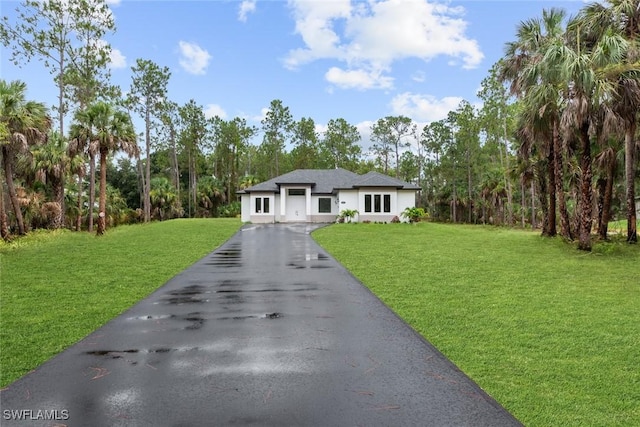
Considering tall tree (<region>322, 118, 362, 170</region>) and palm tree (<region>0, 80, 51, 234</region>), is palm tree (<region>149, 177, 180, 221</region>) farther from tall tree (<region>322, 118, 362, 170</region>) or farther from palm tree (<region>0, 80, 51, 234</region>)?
tall tree (<region>322, 118, 362, 170</region>)

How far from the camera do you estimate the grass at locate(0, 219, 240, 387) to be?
16.7ft

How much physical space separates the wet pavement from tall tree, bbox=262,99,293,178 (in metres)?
50.3

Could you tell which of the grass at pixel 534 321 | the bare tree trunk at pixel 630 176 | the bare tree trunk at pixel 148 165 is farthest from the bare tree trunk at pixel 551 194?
the bare tree trunk at pixel 148 165

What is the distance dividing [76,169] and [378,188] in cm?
2191

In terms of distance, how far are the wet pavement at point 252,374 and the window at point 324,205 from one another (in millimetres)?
28130

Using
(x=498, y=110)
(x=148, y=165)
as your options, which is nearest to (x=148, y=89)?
(x=148, y=165)

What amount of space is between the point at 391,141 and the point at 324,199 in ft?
95.7

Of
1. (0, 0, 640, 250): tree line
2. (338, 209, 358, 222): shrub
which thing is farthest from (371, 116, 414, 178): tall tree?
(338, 209, 358, 222): shrub

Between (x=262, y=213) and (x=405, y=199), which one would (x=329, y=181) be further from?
(x=405, y=199)

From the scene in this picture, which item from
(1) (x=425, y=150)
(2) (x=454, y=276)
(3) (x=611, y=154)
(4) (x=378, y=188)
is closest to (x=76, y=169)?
(4) (x=378, y=188)

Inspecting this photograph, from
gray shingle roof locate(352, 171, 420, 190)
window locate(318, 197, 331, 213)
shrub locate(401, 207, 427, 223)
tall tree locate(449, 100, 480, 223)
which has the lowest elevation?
shrub locate(401, 207, 427, 223)

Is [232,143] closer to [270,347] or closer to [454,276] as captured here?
[454,276]

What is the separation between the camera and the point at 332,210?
116ft

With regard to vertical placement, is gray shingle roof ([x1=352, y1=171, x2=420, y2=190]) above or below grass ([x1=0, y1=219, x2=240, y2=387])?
above
